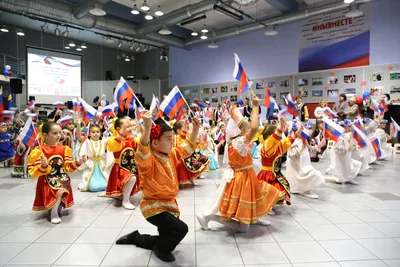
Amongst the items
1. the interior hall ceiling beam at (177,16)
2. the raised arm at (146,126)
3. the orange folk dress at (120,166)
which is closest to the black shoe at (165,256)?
the raised arm at (146,126)

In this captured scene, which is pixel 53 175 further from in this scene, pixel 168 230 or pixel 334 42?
pixel 334 42

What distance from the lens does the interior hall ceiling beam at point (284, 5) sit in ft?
33.6

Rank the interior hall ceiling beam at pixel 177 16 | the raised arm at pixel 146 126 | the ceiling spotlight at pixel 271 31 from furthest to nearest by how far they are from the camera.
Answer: the ceiling spotlight at pixel 271 31
the interior hall ceiling beam at pixel 177 16
the raised arm at pixel 146 126

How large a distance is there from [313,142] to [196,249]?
6820 millimetres

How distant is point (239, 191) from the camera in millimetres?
3070

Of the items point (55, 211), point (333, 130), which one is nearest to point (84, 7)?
point (55, 211)

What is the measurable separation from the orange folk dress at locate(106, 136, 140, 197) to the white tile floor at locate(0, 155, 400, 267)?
27cm

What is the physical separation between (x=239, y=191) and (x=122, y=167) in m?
1.95

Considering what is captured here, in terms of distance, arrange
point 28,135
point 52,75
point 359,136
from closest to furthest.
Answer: point 28,135 < point 359,136 < point 52,75

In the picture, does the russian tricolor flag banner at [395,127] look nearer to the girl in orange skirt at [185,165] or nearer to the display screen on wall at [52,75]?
the girl in orange skirt at [185,165]

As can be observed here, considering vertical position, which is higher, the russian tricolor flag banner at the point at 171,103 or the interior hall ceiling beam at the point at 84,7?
the interior hall ceiling beam at the point at 84,7

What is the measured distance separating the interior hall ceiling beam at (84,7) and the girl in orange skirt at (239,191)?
7878mm

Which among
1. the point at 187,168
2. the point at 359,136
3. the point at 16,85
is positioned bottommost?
the point at 187,168

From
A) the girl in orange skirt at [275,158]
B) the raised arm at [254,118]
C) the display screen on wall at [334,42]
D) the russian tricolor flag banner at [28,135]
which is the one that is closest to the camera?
the raised arm at [254,118]
